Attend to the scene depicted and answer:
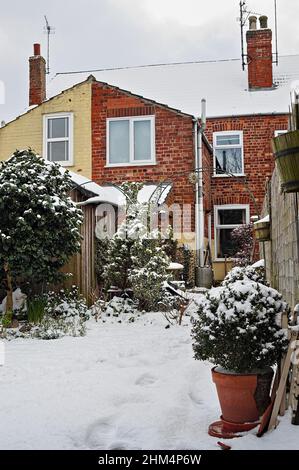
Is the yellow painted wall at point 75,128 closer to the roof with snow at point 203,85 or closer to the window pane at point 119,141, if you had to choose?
the window pane at point 119,141

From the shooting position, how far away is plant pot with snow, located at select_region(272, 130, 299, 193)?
12.3 ft

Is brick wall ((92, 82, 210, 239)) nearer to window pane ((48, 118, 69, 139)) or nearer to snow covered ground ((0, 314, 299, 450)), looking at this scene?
window pane ((48, 118, 69, 139))

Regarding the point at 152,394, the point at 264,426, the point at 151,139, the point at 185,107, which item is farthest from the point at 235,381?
the point at 185,107

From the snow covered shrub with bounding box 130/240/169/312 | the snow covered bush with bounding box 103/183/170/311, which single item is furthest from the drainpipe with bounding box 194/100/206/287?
the snow covered shrub with bounding box 130/240/169/312

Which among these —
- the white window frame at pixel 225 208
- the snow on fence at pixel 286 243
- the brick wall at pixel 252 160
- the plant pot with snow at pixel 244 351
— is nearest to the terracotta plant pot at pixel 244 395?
the plant pot with snow at pixel 244 351

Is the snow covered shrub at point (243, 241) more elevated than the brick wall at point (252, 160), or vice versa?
the brick wall at point (252, 160)

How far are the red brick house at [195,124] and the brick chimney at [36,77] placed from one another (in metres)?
0.13

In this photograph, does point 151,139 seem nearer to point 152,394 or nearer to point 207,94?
point 207,94

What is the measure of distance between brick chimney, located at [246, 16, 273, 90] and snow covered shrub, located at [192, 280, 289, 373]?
16.8 meters

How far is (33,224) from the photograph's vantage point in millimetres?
9578

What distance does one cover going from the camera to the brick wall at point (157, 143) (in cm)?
1605

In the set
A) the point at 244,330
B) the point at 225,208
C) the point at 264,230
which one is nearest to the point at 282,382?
the point at 244,330

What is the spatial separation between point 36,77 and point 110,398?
56.8ft

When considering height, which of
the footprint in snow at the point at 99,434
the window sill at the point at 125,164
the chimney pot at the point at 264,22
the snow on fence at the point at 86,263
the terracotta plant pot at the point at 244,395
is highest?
the chimney pot at the point at 264,22
